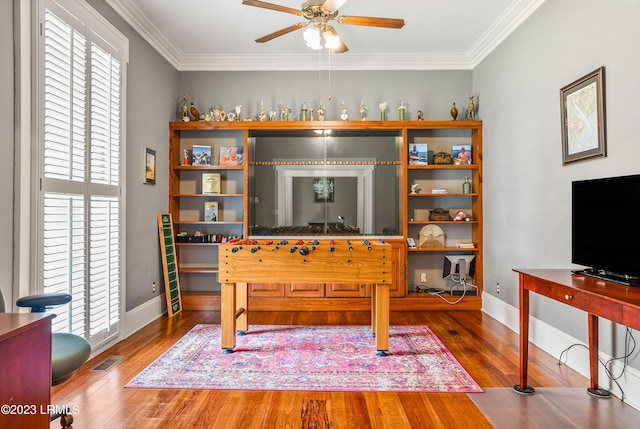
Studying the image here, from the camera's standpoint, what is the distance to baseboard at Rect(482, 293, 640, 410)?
85.1 inches

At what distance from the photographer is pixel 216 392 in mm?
2338

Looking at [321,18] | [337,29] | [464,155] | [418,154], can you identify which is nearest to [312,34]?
[321,18]

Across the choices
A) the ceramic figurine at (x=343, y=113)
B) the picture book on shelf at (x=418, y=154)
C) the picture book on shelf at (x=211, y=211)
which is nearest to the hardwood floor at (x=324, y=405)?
the picture book on shelf at (x=211, y=211)

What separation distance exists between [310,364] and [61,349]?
5.34ft

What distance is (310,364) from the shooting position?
9.04 ft

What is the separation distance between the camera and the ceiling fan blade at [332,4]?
2475 mm

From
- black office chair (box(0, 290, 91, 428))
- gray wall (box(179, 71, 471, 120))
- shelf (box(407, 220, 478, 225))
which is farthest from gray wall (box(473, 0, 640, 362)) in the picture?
black office chair (box(0, 290, 91, 428))

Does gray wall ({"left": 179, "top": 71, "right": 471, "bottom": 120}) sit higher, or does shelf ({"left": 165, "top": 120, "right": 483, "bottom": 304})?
gray wall ({"left": 179, "top": 71, "right": 471, "bottom": 120})

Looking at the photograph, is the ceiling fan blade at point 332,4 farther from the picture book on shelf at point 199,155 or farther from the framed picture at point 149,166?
the picture book on shelf at point 199,155

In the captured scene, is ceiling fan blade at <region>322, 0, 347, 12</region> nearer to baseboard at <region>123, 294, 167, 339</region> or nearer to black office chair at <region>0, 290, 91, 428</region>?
black office chair at <region>0, 290, 91, 428</region>

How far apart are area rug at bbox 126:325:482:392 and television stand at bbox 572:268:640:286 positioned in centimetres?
99

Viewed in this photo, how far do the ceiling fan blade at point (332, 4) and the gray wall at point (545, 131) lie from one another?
173 centimetres

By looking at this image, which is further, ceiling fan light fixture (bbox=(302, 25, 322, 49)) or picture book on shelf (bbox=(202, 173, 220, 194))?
picture book on shelf (bbox=(202, 173, 220, 194))

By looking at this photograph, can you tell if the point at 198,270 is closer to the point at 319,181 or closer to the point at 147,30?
the point at 319,181
